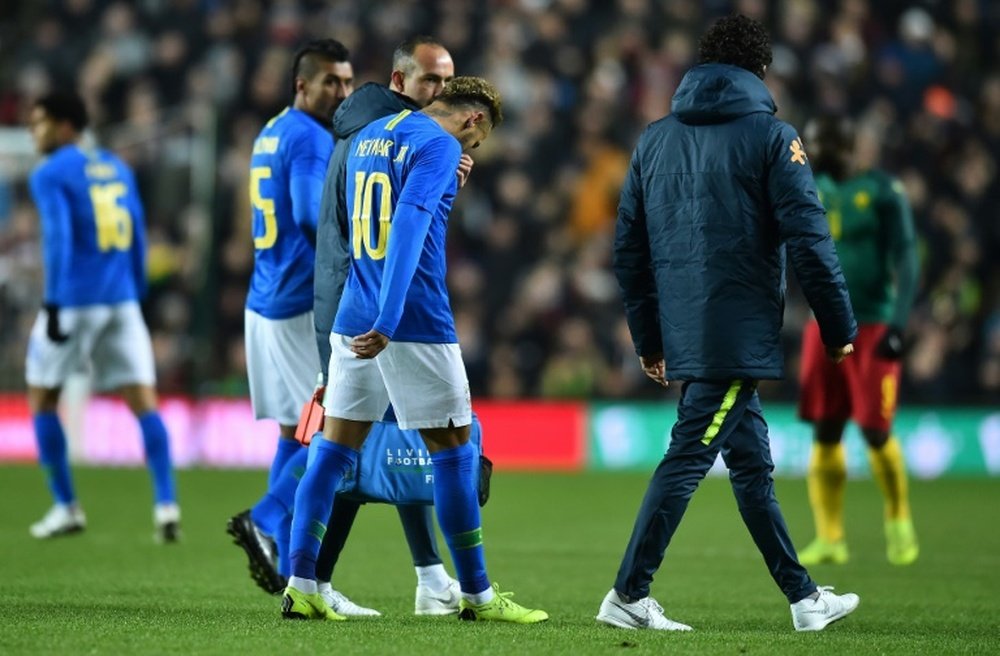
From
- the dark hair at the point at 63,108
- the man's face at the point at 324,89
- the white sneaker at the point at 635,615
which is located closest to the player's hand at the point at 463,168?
the man's face at the point at 324,89

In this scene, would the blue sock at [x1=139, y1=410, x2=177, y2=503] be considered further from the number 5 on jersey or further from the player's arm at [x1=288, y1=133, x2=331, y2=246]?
the player's arm at [x1=288, y1=133, x2=331, y2=246]

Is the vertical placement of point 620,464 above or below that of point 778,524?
below

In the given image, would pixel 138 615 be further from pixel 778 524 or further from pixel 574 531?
pixel 574 531

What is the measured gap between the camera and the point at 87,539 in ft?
35.2

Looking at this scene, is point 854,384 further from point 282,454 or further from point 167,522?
point 167,522

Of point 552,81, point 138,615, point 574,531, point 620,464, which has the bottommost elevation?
point 620,464

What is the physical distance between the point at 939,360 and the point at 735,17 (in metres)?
11.2

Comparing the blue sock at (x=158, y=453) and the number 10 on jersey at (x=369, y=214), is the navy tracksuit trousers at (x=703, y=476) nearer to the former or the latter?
the number 10 on jersey at (x=369, y=214)

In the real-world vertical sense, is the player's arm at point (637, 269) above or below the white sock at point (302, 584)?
above

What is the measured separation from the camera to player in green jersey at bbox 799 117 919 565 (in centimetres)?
999

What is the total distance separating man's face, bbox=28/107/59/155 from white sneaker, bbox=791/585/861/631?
622 cm

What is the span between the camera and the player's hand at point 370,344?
6.26 metres

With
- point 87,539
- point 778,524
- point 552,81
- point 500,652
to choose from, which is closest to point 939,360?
point 552,81

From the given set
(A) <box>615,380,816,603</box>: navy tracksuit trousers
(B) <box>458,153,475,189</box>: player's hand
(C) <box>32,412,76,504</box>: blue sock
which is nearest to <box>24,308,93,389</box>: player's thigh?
(C) <box>32,412,76,504</box>: blue sock
